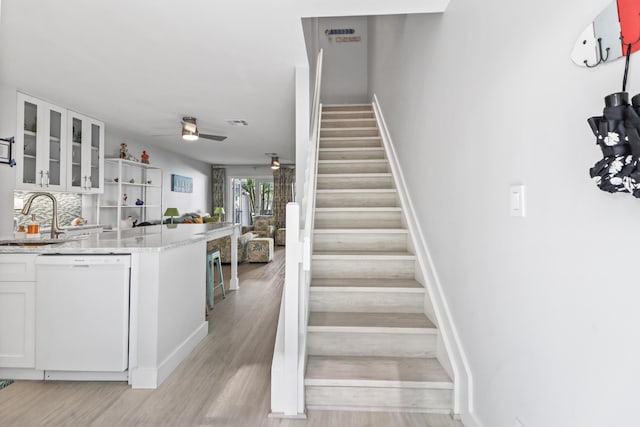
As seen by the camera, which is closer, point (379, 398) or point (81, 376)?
point (379, 398)

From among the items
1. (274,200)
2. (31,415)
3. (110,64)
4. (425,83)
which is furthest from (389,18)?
(274,200)

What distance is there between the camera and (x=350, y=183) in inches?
150

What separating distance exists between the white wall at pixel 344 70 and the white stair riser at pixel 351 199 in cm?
428

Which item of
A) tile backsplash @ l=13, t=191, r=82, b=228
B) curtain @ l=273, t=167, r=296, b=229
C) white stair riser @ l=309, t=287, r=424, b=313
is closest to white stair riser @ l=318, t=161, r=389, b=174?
white stair riser @ l=309, t=287, r=424, b=313

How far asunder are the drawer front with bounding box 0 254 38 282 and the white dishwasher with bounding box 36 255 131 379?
0.05m

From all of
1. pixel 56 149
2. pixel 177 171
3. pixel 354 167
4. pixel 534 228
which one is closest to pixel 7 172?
pixel 56 149

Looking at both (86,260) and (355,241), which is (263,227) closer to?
(355,241)

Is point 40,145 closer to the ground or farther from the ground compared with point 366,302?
farther from the ground

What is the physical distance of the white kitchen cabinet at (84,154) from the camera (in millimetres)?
4539

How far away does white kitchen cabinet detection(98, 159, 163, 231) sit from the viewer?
588cm

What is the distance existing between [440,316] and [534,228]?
3.65ft

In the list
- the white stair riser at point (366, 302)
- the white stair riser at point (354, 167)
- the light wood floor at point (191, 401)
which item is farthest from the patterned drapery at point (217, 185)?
the white stair riser at point (366, 302)

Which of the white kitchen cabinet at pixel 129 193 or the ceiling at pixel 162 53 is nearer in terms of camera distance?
the ceiling at pixel 162 53

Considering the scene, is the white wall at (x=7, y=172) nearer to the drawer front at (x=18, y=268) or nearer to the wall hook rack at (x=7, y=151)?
the wall hook rack at (x=7, y=151)
